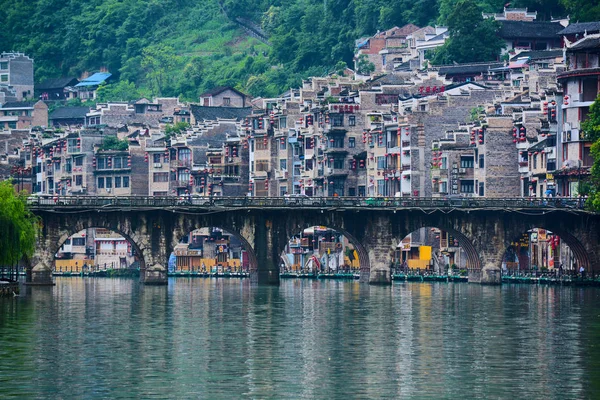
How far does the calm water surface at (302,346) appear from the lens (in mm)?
67375

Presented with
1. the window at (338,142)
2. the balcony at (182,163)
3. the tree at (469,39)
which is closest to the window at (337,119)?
the window at (338,142)

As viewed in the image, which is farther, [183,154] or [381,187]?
[183,154]

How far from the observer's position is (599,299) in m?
115

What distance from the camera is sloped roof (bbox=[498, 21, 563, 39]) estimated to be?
7515 inches

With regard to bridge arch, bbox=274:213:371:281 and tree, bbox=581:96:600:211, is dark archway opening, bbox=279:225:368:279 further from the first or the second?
tree, bbox=581:96:600:211

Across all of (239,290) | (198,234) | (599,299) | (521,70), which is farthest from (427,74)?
(599,299)

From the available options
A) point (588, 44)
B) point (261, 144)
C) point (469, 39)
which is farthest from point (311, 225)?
point (469, 39)

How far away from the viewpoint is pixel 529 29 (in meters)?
193

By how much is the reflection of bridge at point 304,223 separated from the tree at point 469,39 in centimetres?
5267

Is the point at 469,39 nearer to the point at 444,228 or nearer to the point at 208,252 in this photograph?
the point at 208,252

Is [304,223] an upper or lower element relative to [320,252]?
upper

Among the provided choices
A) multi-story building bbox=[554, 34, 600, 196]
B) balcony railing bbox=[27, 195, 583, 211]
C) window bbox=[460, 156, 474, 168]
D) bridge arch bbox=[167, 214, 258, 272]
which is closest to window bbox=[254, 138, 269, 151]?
window bbox=[460, 156, 474, 168]

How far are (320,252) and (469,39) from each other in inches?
1264

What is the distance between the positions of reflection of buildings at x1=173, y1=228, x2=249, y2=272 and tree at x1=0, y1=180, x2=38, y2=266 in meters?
62.5
